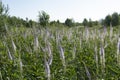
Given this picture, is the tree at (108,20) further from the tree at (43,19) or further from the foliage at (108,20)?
the tree at (43,19)

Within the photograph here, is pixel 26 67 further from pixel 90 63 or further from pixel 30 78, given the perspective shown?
pixel 90 63

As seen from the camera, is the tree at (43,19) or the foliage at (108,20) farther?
the foliage at (108,20)

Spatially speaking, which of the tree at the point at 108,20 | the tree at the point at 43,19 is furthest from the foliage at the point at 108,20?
the tree at the point at 43,19

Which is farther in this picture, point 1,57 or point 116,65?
point 1,57

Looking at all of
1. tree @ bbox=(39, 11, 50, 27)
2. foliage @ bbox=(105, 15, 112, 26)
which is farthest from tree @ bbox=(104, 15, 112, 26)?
tree @ bbox=(39, 11, 50, 27)

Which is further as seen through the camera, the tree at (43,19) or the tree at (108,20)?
the tree at (108,20)

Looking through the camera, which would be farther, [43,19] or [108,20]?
[108,20]

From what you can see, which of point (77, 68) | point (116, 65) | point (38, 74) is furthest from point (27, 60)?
point (116, 65)

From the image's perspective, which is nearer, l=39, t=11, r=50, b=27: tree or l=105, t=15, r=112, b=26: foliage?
l=39, t=11, r=50, b=27: tree

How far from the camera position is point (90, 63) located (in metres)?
5.39

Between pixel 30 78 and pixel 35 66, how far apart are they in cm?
35

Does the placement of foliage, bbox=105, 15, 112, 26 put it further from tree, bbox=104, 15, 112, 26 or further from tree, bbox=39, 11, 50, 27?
tree, bbox=39, 11, 50, 27

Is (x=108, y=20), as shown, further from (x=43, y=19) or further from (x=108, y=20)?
(x=43, y=19)

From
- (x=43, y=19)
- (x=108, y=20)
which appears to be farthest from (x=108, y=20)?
(x=43, y=19)
